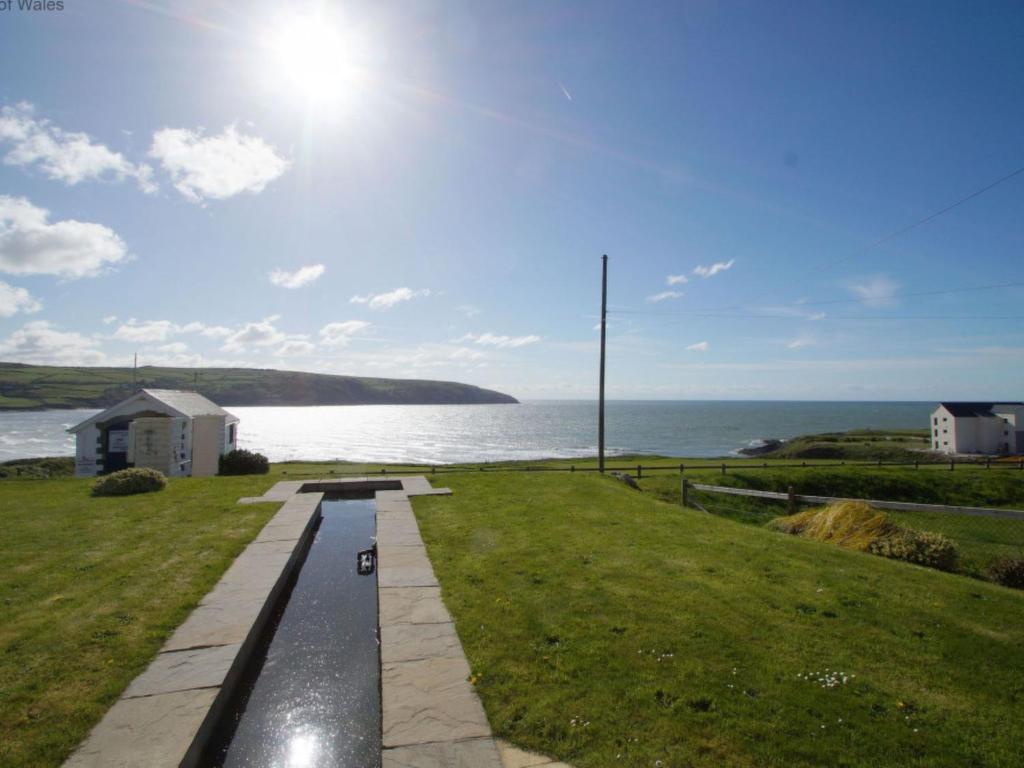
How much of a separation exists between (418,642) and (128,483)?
1370 centimetres

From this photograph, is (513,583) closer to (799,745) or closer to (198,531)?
(799,745)

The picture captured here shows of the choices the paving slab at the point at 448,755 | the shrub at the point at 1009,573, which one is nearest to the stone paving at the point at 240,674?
the paving slab at the point at 448,755

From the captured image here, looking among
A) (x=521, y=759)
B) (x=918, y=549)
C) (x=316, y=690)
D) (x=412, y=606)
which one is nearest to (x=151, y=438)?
(x=412, y=606)

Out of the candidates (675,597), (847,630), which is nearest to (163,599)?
(675,597)

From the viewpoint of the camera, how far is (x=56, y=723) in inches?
167

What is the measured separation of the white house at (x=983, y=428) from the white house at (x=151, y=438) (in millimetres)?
66827

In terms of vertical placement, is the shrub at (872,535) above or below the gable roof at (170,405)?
below

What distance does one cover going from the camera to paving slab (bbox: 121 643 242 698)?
4781mm

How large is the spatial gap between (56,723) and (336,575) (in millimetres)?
4674

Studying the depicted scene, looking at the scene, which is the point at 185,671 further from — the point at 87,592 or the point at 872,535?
the point at 872,535

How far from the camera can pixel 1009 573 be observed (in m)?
9.71

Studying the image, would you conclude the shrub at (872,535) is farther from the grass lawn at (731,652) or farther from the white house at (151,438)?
the white house at (151,438)

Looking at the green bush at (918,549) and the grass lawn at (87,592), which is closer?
the grass lawn at (87,592)

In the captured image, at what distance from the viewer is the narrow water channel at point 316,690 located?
4.30 metres
